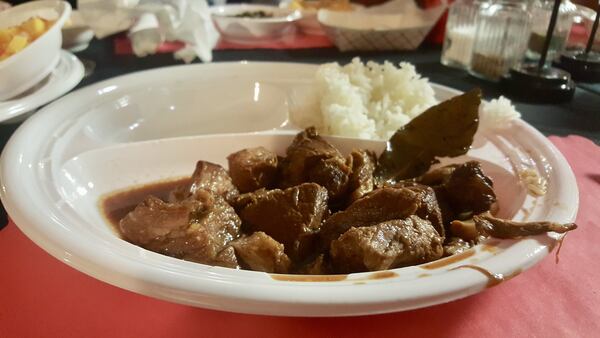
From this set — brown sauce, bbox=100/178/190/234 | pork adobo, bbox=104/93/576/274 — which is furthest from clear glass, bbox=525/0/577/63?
brown sauce, bbox=100/178/190/234

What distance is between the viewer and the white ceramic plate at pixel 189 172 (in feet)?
2.81

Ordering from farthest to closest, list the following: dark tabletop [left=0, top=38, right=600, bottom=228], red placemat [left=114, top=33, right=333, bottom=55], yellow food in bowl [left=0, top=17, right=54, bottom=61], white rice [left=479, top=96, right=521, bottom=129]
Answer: red placemat [left=114, top=33, right=333, bottom=55] < dark tabletop [left=0, top=38, right=600, bottom=228] < yellow food in bowl [left=0, top=17, right=54, bottom=61] < white rice [left=479, top=96, right=521, bottom=129]

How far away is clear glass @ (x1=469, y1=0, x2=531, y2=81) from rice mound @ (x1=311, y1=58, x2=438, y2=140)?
101 cm

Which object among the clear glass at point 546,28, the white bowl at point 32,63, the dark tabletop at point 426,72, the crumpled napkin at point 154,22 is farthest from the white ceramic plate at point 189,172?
the clear glass at point 546,28

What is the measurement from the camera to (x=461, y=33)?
303 centimetres

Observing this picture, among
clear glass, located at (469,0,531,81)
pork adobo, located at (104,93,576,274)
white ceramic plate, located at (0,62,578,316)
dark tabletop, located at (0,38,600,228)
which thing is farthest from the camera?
clear glass, located at (469,0,531,81)

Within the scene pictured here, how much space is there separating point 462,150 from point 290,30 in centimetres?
243

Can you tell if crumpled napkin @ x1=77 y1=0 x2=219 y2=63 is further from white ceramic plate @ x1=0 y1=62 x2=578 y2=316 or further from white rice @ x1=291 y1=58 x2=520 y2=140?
white rice @ x1=291 y1=58 x2=520 y2=140

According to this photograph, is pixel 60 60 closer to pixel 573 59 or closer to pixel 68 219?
pixel 68 219

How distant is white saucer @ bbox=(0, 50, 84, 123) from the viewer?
5.82ft

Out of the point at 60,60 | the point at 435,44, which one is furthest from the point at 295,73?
the point at 435,44

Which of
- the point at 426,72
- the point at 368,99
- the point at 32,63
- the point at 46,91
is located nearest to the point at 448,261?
the point at 368,99

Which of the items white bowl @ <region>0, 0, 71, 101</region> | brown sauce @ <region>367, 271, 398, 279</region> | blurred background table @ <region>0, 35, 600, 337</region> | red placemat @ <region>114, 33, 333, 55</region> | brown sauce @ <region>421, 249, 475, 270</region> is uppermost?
brown sauce @ <region>367, 271, 398, 279</region>

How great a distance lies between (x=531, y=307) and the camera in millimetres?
1087
